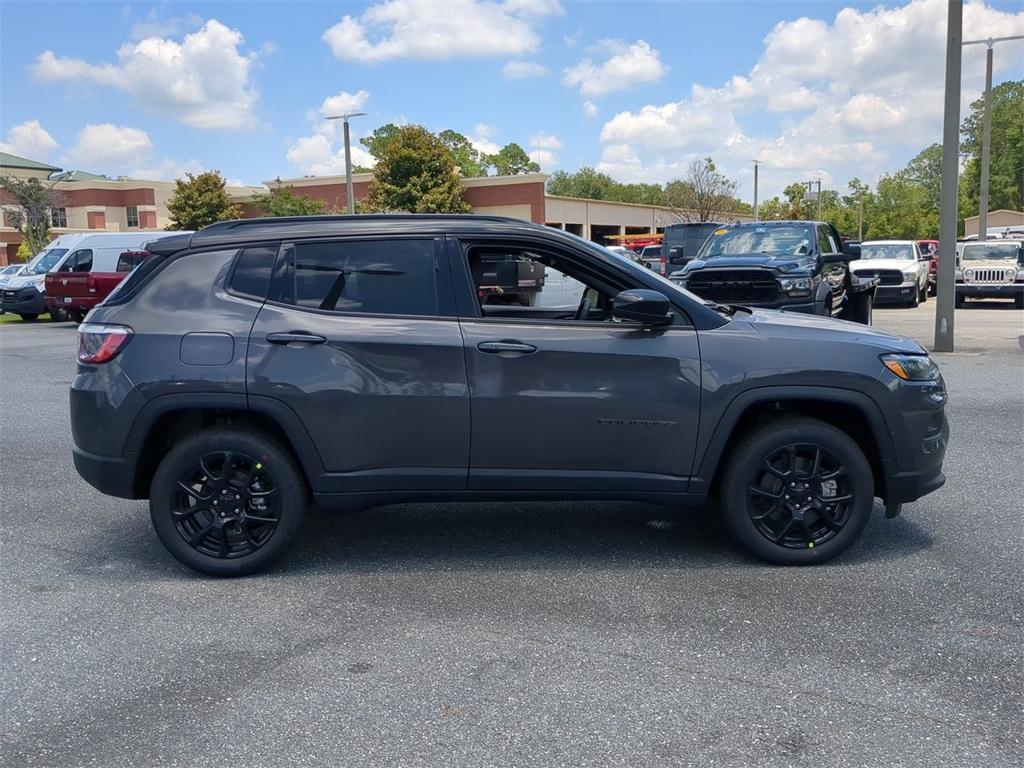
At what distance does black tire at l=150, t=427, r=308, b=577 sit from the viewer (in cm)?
487

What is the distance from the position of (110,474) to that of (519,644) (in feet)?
7.65

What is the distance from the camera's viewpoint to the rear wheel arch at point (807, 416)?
484cm

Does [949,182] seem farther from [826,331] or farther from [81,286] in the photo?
[81,286]

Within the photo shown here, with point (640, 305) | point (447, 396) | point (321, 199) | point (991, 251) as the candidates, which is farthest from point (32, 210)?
point (640, 305)

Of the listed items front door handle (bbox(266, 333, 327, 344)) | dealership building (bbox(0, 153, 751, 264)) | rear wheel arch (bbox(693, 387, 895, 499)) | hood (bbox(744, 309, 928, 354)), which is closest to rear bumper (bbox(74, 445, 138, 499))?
front door handle (bbox(266, 333, 327, 344))

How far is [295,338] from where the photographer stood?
4824 millimetres

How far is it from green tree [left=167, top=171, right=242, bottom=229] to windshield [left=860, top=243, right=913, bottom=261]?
35.9m

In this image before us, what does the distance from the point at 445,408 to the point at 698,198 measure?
184 ft

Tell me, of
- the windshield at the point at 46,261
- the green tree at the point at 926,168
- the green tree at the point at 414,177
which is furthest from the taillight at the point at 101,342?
the green tree at the point at 926,168

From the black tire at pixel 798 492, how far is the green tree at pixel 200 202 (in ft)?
165

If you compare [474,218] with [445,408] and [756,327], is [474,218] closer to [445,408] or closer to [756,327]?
[445,408]

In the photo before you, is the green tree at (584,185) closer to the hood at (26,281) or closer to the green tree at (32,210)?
the green tree at (32,210)

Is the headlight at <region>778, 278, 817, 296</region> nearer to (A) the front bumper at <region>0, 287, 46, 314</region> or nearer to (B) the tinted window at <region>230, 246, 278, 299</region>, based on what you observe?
(B) the tinted window at <region>230, 246, 278, 299</region>

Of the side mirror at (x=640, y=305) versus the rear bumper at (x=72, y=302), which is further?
the rear bumper at (x=72, y=302)
